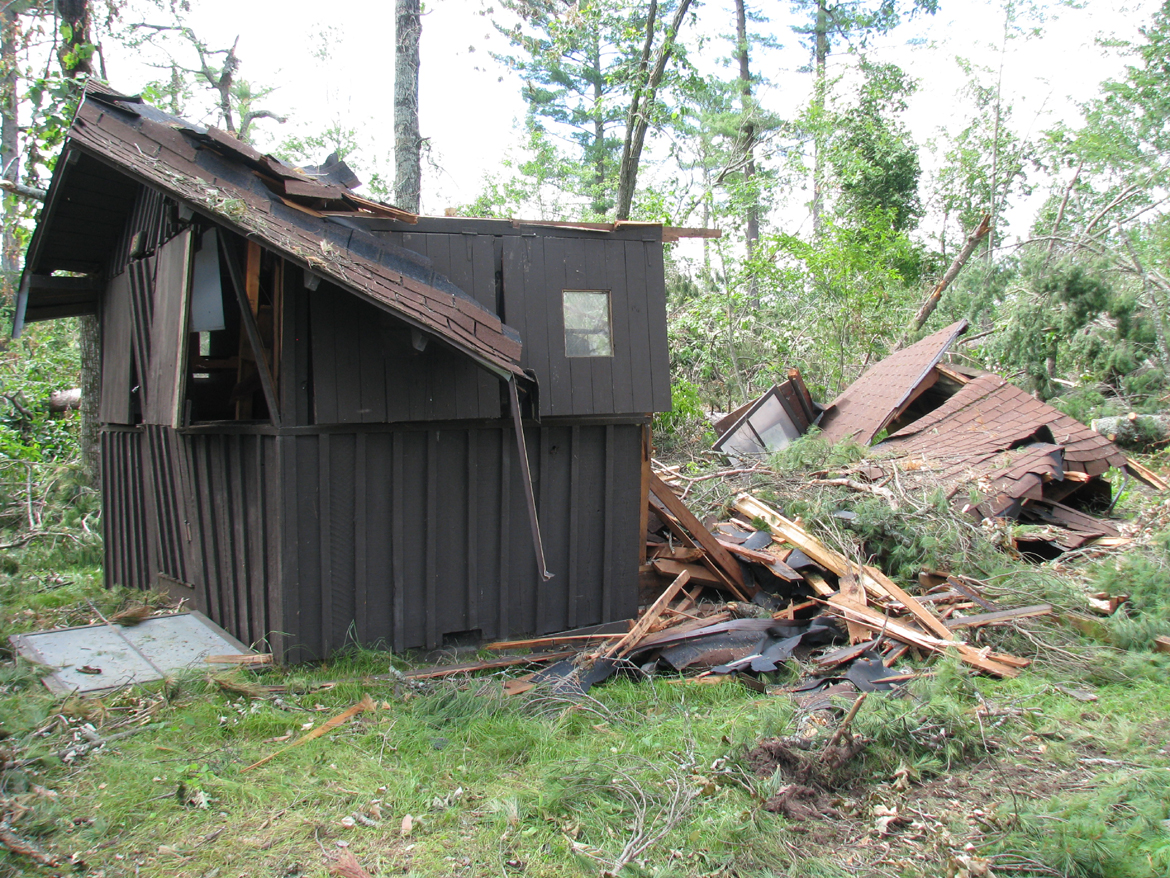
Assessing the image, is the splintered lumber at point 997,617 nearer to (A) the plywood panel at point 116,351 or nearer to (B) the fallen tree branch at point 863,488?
(B) the fallen tree branch at point 863,488

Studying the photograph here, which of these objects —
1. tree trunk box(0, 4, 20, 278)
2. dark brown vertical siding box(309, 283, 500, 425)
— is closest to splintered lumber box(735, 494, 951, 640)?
dark brown vertical siding box(309, 283, 500, 425)

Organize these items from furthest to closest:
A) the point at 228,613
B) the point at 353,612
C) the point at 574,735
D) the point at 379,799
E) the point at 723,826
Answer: the point at 228,613 < the point at 353,612 < the point at 574,735 < the point at 379,799 < the point at 723,826

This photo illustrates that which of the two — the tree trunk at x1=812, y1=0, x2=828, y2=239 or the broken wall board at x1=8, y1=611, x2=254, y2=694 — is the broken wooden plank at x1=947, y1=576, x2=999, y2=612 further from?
the tree trunk at x1=812, y1=0, x2=828, y2=239

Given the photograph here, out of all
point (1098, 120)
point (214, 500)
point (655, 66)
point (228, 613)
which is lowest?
point (228, 613)

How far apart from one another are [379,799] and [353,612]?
220 centimetres

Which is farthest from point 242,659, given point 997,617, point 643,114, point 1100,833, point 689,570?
point 643,114

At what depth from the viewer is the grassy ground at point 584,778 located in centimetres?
360

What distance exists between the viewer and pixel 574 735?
5.32 m

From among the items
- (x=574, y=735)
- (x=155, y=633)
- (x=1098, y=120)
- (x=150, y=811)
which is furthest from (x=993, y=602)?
(x=1098, y=120)

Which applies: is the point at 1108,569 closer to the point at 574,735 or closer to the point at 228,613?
the point at 574,735

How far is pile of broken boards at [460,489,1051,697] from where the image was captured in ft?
20.5

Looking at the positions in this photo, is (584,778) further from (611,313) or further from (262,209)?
(262,209)

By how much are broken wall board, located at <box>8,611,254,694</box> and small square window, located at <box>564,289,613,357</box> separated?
12.1 ft

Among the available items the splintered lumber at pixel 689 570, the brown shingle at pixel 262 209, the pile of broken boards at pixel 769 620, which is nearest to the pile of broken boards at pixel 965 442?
the pile of broken boards at pixel 769 620
